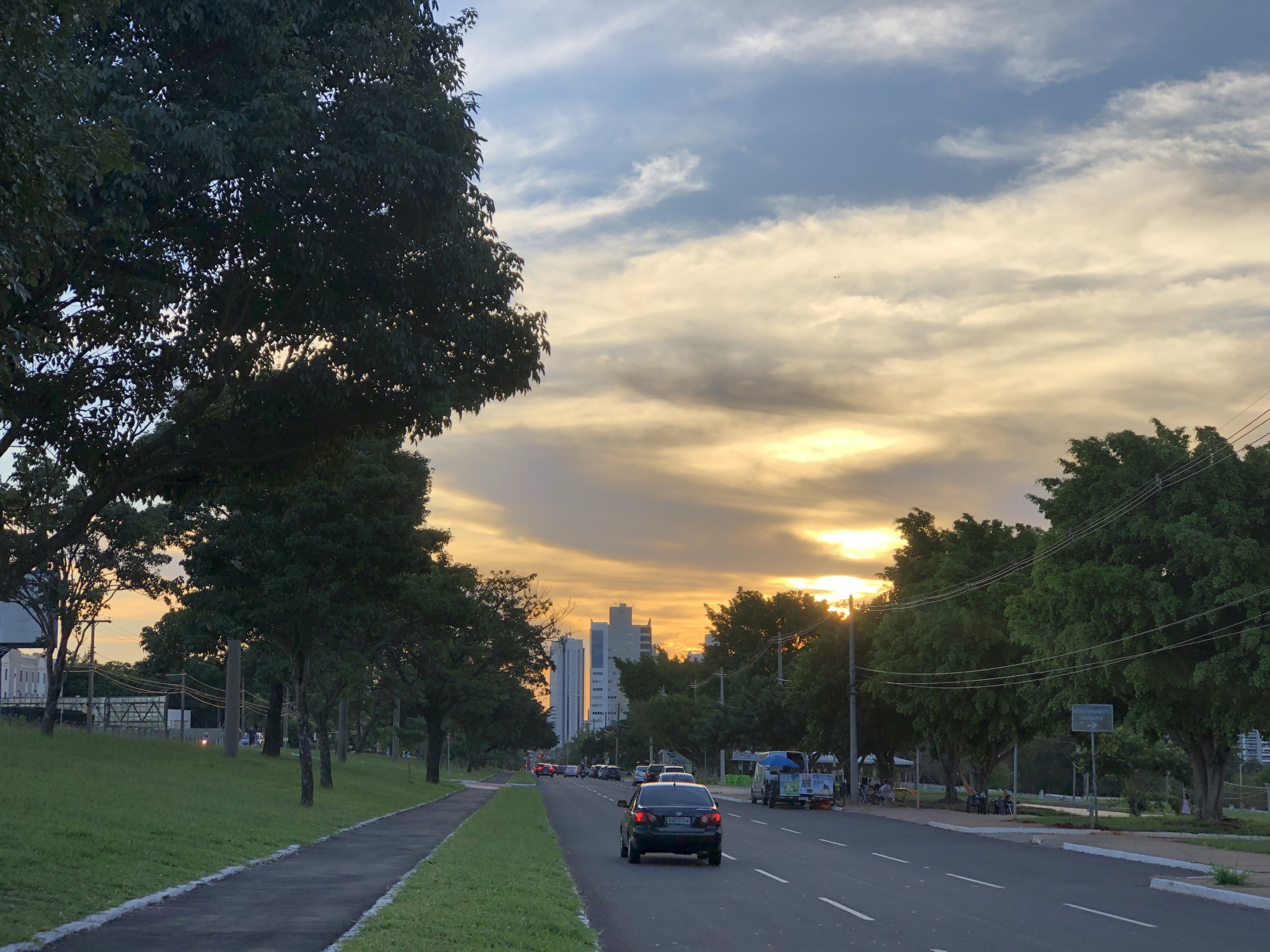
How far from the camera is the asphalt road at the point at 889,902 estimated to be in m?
13.7

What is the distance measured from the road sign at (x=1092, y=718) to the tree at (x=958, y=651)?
836 cm

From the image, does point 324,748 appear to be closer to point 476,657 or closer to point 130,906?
point 476,657

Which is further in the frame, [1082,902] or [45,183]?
[1082,902]

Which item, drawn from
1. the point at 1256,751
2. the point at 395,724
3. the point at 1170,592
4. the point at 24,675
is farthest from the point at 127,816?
the point at 24,675

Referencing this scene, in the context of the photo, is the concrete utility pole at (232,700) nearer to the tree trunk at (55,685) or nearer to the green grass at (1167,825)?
the tree trunk at (55,685)

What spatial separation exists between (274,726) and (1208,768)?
3853 cm

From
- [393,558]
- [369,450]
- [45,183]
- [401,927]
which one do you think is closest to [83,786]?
[393,558]

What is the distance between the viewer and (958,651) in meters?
52.9

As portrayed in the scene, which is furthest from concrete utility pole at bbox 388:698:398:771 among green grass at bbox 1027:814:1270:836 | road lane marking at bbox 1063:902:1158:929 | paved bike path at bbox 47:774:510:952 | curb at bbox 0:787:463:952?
road lane marking at bbox 1063:902:1158:929

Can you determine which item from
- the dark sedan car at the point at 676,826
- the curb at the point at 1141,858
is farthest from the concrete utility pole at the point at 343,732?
the dark sedan car at the point at 676,826

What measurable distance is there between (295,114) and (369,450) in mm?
22532

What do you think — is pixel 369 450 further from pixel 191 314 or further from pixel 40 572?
pixel 191 314

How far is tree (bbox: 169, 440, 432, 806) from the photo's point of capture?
107 ft

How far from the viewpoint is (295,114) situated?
513 inches
